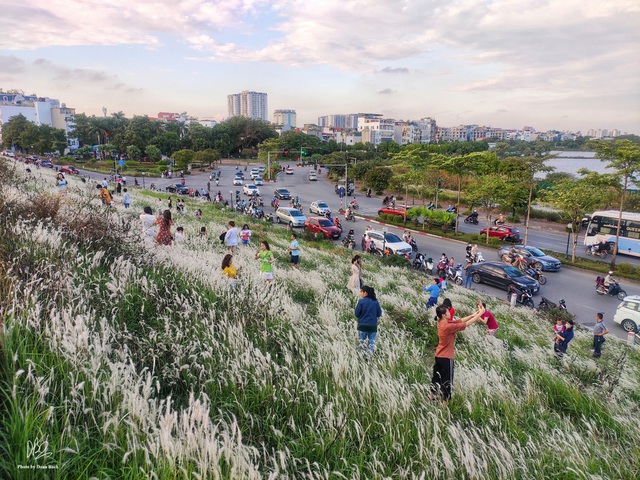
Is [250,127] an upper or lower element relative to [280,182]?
upper

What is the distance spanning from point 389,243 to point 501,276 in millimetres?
7328

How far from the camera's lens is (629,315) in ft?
51.3

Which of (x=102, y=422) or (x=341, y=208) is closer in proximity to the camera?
(x=102, y=422)

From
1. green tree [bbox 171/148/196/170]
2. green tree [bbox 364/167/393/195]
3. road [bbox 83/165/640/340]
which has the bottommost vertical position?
road [bbox 83/165/640/340]

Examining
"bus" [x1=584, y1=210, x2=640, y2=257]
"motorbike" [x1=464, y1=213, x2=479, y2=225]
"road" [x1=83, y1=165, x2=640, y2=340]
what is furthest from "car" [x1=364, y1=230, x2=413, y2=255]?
"motorbike" [x1=464, y1=213, x2=479, y2=225]

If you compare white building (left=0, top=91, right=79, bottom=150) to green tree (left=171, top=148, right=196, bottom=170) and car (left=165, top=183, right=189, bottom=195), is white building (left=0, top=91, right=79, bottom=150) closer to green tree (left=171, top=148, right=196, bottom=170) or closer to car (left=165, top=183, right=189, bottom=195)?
green tree (left=171, top=148, right=196, bottom=170)

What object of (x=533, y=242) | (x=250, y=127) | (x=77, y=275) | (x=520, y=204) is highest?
(x=250, y=127)

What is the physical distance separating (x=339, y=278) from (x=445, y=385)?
8.25 meters

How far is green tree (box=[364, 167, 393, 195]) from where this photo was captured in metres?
55.8

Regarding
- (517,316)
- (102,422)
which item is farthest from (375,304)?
(517,316)

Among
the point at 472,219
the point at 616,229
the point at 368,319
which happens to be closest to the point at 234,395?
the point at 368,319

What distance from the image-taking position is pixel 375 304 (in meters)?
6.37

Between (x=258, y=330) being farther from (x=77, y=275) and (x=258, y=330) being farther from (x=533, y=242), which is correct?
(x=533, y=242)
